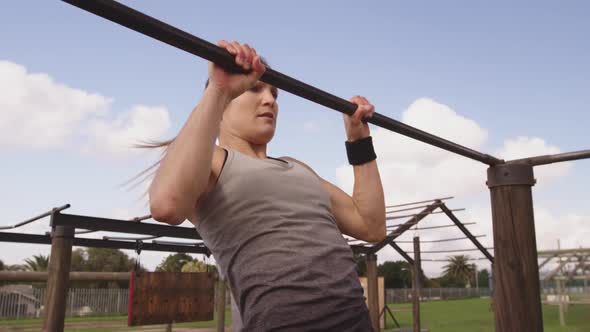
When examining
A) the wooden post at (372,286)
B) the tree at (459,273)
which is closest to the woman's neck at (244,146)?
the wooden post at (372,286)

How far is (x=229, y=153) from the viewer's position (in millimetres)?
1190

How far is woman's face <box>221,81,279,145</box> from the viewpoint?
1.34m

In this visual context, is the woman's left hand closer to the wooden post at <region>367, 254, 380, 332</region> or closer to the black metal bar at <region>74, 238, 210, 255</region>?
the black metal bar at <region>74, 238, 210, 255</region>

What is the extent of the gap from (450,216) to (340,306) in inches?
300

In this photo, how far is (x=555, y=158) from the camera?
1.56 m

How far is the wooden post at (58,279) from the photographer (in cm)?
341

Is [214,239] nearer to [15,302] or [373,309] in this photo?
[373,309]

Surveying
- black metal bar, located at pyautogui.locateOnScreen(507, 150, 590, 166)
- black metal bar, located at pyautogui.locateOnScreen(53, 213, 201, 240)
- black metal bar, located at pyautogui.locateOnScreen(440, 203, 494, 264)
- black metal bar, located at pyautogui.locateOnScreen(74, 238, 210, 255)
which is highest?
black metal bar, located at pyautogui.locateOnScreen(440, 203, 494, 264)

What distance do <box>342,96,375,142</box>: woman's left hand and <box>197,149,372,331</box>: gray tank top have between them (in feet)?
0.84

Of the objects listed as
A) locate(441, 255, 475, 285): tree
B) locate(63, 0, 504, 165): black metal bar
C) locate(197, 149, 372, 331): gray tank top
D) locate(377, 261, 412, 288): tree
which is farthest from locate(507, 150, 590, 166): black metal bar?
locate(441, 255, 475, 285): tree

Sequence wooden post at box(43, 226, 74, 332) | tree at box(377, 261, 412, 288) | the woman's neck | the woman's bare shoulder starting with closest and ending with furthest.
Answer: the woman's bare shoulder < the woman's neck < wooden post at box(43, 226, 74, 332) < tree at box(377, 261, 412, 288)

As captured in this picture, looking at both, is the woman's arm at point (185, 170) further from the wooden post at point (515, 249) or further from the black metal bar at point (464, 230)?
the black metal bar at point (464, 230)

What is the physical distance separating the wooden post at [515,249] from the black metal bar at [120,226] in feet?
9.58

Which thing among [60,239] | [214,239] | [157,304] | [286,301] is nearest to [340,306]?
[286,301]
